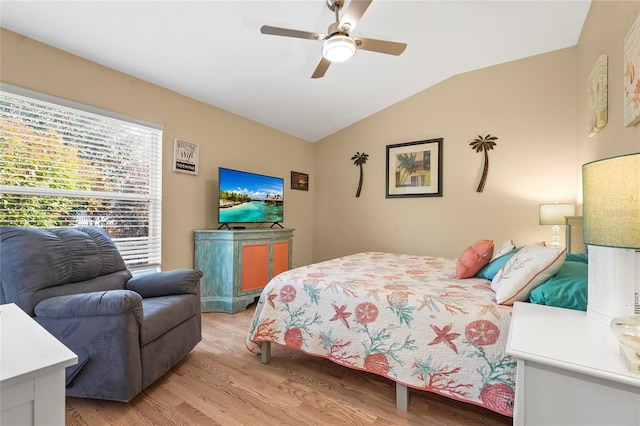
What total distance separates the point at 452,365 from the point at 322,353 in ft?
2.46

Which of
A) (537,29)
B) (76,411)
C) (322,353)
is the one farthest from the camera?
(537,29)

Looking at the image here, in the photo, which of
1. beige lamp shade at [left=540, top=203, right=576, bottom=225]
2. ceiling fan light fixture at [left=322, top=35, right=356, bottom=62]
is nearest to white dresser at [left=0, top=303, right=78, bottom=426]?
ceiling fan light fixture at [left=322, top=35, right=356, bottom=62]

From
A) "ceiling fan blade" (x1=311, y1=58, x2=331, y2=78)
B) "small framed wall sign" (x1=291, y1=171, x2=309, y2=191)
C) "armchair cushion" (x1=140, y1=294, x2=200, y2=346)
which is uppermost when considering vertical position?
"ceiling fan blade" (x1=311, y1=58, x2=331, y2=78)

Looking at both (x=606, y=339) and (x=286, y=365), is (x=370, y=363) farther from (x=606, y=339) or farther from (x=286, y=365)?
(x=606, y=339)

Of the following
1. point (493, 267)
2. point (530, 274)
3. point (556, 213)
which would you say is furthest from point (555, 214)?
point (530, 274)

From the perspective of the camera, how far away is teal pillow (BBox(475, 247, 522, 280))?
2006 millimetres

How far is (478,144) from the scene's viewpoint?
3568mm

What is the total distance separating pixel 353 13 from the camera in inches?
72.9

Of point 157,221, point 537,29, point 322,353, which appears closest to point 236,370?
point 322,353

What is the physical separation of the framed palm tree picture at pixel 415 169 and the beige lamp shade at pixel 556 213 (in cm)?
116

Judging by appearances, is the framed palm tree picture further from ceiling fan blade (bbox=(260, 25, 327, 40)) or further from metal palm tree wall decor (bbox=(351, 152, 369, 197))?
ceiling fan blade (bbox=(260, 25, 327, 40))

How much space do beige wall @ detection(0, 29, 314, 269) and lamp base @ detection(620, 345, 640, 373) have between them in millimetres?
3295

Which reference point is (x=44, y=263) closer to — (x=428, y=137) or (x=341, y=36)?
(x=341, y=36)

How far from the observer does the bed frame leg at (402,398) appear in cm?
162
